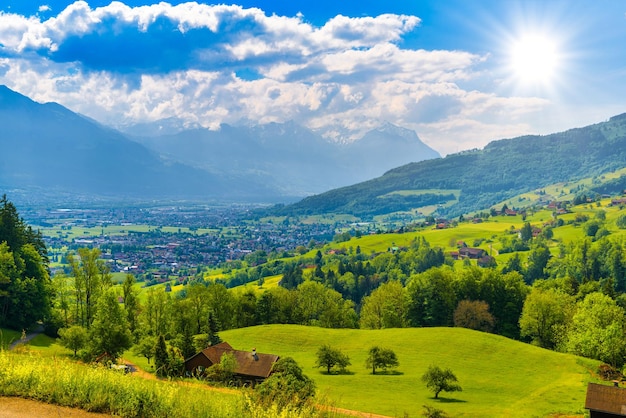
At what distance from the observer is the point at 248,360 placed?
54.7 meters

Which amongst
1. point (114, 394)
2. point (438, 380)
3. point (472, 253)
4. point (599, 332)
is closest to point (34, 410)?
point (114, 394)

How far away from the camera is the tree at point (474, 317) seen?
301 ft

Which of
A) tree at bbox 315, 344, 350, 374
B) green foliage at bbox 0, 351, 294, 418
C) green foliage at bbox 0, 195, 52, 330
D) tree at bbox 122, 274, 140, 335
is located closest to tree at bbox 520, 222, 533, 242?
tree at bbox 315, 344, 350, 374

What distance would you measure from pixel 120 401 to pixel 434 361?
6007 cm

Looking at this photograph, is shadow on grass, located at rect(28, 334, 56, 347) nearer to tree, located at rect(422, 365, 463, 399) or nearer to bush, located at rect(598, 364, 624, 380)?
tree, located at rect(422, 365, 463, 399)

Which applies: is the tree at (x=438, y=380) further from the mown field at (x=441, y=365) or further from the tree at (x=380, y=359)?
the tree at (x=380, y=359)

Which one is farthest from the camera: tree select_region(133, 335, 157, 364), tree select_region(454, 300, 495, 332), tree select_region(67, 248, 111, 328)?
tree select_region(454, 300, 495, 332)

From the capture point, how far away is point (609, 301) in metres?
78.5

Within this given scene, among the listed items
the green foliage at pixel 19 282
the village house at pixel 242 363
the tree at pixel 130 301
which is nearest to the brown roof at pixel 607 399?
the village house at pixel 242 363

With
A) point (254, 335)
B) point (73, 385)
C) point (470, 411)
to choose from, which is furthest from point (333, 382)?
point (73, 385)

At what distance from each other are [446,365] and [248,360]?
1060 inches

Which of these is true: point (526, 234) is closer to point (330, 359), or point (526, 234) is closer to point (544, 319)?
point (544, 319)

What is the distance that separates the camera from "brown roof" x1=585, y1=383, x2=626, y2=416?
38.4m

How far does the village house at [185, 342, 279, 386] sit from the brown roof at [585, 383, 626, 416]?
30.2 m
